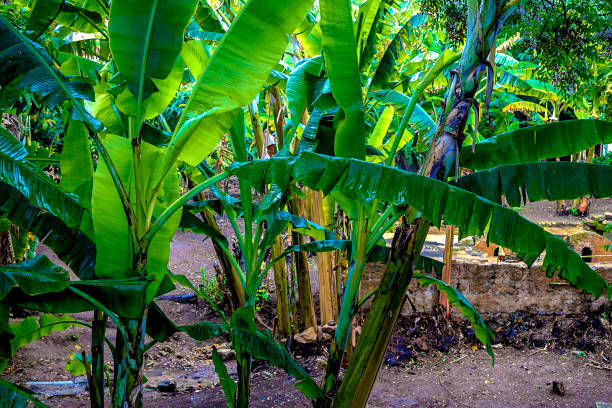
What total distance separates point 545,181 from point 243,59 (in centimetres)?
208

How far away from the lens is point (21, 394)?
8.43 feet

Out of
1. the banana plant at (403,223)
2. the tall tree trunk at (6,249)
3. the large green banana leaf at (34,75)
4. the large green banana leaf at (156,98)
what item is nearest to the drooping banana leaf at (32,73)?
the large green banana leaf at (34,75)

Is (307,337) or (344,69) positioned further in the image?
(307,337)

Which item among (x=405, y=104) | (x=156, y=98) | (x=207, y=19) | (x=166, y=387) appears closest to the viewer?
(x=156, y=98)

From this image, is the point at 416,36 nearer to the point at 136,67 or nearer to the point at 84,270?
the point at 136,67

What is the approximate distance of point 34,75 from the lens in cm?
292

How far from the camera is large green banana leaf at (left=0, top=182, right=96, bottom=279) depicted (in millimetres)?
3146

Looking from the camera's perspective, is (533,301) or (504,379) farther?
(533,301)

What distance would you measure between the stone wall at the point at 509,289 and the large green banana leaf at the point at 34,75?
4820 mm

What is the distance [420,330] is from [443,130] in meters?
4.21

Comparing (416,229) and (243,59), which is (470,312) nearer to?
(416,229)

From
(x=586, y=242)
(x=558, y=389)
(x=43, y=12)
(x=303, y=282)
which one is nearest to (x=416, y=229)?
(x=43, y=12)

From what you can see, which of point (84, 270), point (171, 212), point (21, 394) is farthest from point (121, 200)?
point (21, 394)

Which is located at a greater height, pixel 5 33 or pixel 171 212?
pixel 5 33
